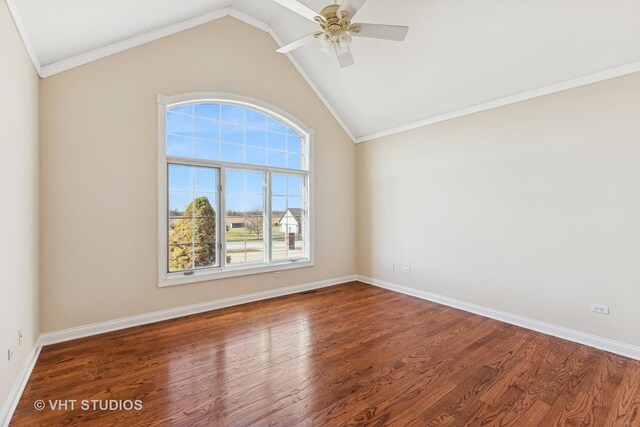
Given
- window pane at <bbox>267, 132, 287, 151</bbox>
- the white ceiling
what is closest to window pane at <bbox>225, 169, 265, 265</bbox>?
window pane at <bbox>267, 132, 287, 151</bbox>

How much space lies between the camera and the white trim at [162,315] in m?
2.99

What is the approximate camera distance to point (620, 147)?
278cm

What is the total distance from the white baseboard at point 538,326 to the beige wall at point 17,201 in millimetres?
4442

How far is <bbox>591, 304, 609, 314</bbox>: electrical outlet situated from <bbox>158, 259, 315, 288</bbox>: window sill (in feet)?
11.5

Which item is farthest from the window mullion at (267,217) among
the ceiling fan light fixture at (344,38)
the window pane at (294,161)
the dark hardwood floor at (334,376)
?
the ceiling fan light fixture at (344,38)

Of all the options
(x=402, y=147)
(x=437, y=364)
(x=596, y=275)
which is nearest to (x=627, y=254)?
(x=596, y=275)

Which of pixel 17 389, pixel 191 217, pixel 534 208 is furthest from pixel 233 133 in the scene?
pixel 534 208

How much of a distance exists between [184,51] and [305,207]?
277 centimetres

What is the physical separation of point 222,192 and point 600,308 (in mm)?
4489

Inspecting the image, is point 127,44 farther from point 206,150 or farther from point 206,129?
point 206,150

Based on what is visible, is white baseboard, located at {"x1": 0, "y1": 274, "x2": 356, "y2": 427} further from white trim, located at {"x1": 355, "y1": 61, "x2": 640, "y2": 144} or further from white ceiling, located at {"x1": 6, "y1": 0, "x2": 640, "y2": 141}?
white trim, located at {"x1": 355, "y1": 61, "x2": 640, "y2": 144}

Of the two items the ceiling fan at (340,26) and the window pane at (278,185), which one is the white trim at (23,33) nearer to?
the ceiling fan at (340,26)

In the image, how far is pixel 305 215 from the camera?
16.4 feet

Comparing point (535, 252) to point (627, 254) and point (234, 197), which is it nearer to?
point (627, 254)
